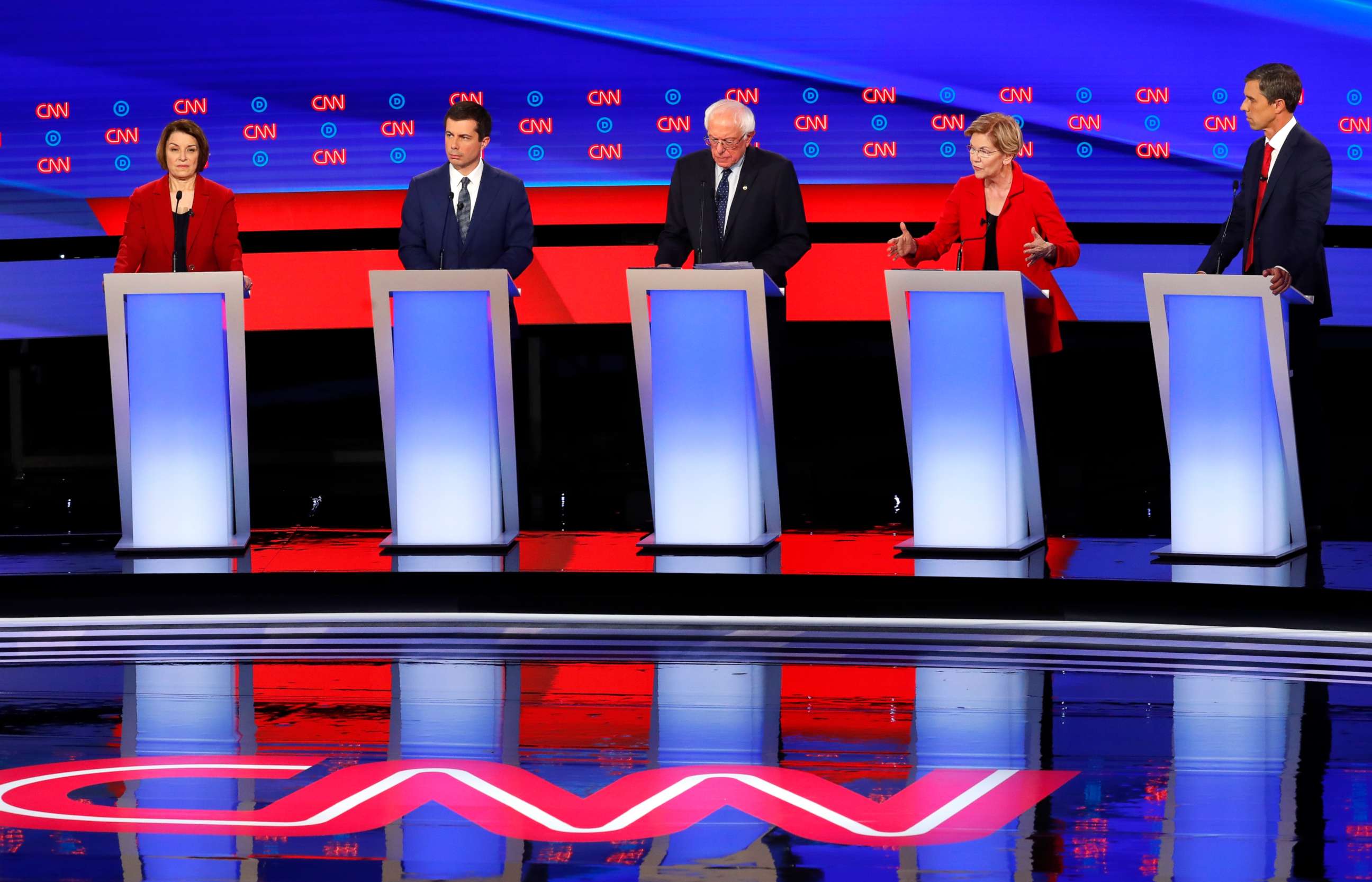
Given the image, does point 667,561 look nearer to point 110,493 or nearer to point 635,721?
point 635,721

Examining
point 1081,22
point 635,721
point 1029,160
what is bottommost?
point 635,721

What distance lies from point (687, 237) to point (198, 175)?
1298mm

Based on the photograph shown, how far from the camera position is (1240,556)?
400 cm

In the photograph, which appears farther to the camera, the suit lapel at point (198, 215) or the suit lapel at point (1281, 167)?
the suit lapel at point (198, 215)

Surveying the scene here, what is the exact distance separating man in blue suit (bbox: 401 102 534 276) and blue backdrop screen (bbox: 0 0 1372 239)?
1907 mm

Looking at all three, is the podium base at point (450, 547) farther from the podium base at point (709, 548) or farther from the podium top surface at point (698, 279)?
the podium top surface at point (698, 279)

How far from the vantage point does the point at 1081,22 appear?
20.4 feet

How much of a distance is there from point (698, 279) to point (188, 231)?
140 centimetres

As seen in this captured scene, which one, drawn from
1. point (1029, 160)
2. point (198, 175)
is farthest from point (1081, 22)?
point (198, 175)

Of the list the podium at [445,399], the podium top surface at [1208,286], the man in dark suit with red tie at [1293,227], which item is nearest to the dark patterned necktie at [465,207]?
the podium at [445,399]

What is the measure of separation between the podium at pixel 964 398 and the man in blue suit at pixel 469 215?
1022 mm

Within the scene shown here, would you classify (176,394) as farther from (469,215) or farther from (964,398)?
(964,398)

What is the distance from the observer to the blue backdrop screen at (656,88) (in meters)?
6.23

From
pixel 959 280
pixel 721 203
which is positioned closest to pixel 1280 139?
pixel 959 280
